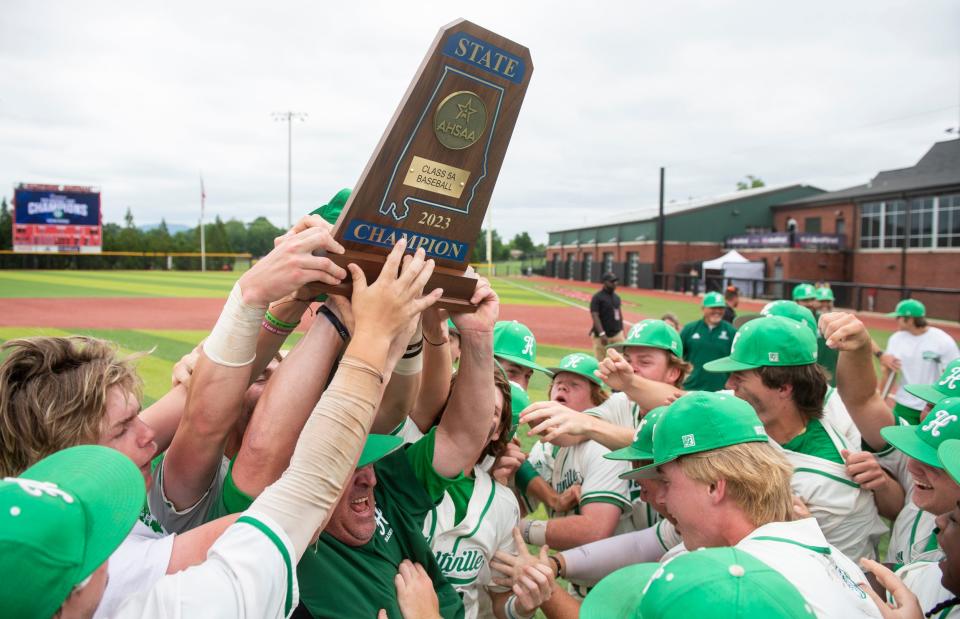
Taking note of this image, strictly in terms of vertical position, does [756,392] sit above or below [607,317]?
above

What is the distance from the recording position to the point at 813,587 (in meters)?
1.72

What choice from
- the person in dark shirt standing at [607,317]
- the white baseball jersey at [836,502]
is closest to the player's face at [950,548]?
the white baseball jersey at [836,502]

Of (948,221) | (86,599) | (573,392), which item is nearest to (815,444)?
(573,392)

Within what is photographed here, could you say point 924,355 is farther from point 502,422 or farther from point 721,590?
point 721,590

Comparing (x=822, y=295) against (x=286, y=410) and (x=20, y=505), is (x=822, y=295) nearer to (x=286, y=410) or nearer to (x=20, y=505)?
(x=286, y=410)

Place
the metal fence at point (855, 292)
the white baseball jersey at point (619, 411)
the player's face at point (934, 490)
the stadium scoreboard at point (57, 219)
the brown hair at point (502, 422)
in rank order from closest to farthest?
1. the player's face at point (934, 490)
2. the brown hair at point (502, 422)
3. the white baseball jersey at point (619, 411)
4. the metal fence at point (855, 292)
5. the stadium scoreboard at point (57, 219)

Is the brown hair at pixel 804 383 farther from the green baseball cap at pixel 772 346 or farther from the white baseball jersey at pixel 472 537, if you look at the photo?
the white baseball jersey at pixel 472 537

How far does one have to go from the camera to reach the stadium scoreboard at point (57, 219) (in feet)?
154

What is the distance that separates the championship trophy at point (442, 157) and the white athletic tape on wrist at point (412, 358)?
0.40m

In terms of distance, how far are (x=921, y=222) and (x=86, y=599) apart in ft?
150

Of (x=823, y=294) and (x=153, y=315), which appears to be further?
(x=153, y=315)

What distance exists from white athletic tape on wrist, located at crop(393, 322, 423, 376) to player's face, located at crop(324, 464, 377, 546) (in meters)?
0.36

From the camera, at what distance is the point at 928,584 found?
2.28 meters

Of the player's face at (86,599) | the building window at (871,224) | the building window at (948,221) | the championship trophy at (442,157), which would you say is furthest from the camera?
the building window at (871,224)
